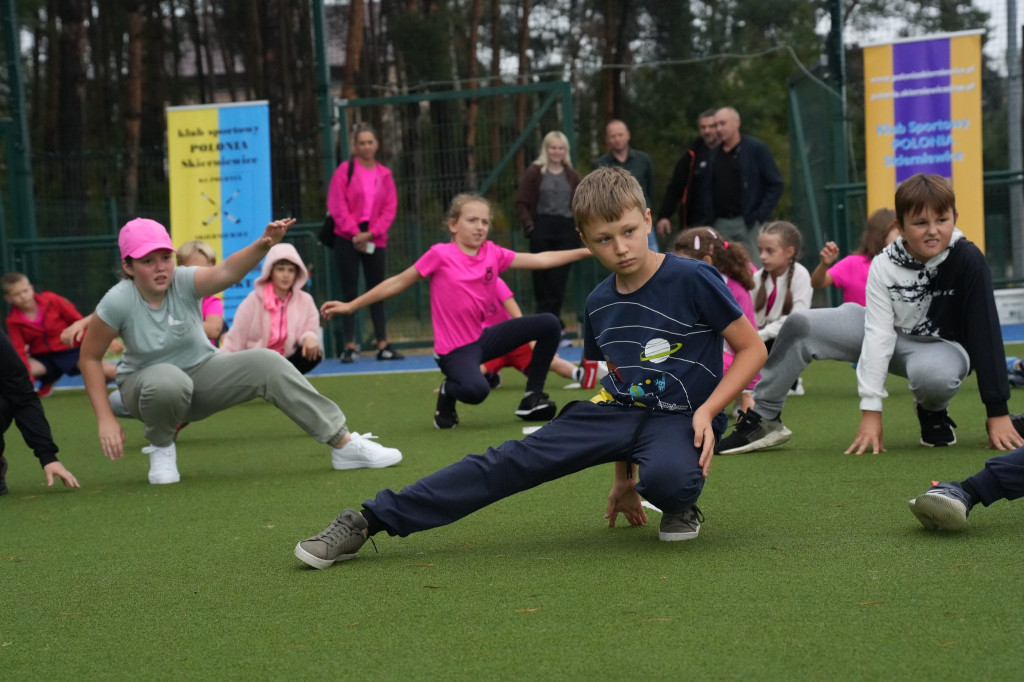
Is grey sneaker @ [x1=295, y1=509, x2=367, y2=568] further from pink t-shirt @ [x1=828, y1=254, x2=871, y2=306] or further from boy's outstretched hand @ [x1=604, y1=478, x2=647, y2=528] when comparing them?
pink t-shirt @ [x1=828, y1=254, x2=871, y2=306]

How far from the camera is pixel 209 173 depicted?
39.9 feet

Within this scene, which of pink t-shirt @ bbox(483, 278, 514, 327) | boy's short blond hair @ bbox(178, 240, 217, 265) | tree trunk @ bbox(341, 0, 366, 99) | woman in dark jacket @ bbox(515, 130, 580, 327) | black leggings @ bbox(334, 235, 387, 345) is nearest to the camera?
pink t-shirt @ bbox(483, 278, 514, 327)

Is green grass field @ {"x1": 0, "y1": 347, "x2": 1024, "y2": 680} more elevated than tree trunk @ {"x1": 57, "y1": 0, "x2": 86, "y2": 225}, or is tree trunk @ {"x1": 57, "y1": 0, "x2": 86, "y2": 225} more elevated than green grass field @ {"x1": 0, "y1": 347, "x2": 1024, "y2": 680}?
tree trunk @ {"x1": 57, "y1": 0, "x2": 86, "y2": 225}

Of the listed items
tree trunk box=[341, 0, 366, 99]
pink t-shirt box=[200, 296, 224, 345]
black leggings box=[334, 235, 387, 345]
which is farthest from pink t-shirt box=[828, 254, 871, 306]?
tree trunk box=[341, 0, 366, 99]

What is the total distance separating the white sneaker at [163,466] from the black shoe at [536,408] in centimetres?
220

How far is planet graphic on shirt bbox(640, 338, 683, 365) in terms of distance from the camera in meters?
3.89

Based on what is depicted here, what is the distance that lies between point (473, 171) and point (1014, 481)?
9.53 m

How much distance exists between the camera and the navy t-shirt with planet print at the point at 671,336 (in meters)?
3.84

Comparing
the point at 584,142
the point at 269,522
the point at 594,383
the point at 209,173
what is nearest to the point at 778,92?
the point at 584,142

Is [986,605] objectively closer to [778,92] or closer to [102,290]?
[102,290]

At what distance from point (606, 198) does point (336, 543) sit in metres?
1.31

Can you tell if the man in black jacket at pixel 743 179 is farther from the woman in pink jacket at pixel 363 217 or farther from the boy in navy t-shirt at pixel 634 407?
the boy in navy t-shirt at pixel 634 407

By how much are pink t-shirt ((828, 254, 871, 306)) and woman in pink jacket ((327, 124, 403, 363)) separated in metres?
5.28

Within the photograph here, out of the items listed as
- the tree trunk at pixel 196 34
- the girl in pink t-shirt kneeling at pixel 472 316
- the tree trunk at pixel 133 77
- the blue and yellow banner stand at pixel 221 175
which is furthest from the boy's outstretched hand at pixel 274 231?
the tree trunk at pixel 196 34
